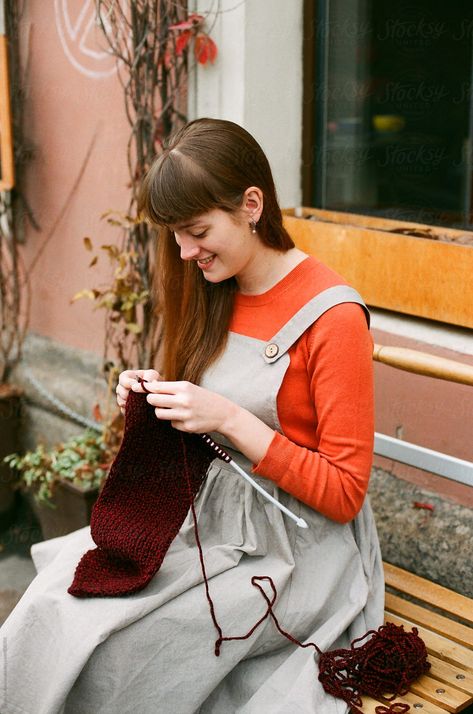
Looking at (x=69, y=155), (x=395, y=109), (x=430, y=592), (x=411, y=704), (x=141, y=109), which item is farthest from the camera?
(x=69, y=155)

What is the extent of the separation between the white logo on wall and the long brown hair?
162 cm

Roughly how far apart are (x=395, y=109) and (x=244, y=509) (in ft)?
5.22

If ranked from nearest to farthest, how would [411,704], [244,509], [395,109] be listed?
[411,704]
[244,509]
[395,109]

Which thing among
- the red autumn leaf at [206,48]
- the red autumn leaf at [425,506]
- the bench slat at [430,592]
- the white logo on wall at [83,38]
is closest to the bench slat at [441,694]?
the bench slat at [430,592]

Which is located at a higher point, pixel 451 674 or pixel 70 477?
pixel 451 674

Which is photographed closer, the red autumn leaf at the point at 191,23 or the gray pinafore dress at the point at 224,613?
the gray pinafore dress at the point at 224,613

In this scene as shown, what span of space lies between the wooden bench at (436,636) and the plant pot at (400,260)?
757mm

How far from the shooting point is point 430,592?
2521 mm

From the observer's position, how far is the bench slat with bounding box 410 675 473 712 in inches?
79.7

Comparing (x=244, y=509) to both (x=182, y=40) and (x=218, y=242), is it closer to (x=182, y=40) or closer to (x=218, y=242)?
(x=218, y=242)

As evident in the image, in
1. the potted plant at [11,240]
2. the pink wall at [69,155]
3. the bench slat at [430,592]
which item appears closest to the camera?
the bench slat at [430,592]

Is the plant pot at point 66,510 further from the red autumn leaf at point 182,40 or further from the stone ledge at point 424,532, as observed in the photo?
the red autumn leaf at point 182,40

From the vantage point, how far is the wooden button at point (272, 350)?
2.16 meters

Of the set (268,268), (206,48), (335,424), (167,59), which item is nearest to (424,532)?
(335,424)
